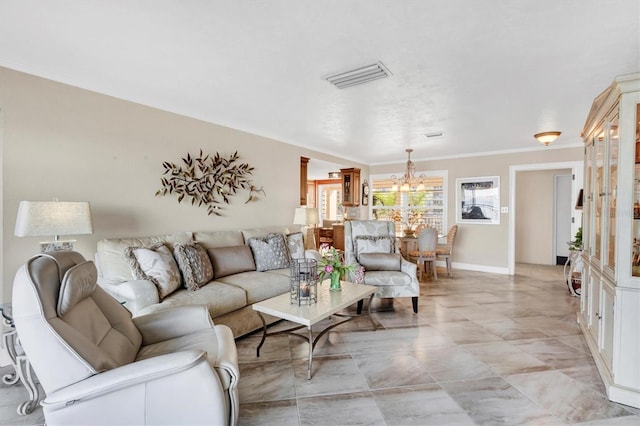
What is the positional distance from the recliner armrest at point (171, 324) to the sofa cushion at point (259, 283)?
1.02m

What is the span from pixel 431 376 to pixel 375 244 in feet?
6.71

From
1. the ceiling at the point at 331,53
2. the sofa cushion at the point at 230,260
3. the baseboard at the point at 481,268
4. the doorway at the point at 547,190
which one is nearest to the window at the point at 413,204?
the baseboard at the point at 481,268

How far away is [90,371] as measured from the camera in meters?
1.31

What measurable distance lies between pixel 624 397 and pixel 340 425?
182 cm

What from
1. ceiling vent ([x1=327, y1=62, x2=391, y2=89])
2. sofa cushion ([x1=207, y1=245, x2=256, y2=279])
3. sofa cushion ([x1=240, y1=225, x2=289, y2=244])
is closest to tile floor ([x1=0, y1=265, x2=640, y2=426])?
sofa cushion ([x1=207, y1=245, x2=256, y2=279])

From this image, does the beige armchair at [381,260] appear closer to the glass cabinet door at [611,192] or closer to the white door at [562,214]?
the glass cabinet door at [611,192]

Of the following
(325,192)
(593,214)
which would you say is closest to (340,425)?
(593,214)

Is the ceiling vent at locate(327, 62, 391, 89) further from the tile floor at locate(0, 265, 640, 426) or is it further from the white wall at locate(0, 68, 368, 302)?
the tile floor at locate(0, 265, 640, 426)

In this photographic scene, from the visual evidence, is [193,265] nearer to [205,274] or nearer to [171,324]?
[205,274]

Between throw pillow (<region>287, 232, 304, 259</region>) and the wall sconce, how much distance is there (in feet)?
7.46

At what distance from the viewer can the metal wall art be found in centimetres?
358

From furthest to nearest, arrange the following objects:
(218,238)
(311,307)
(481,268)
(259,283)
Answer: (481,268), (218,238), (259,283), (311,307)

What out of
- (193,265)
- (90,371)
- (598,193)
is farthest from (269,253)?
(598,193)

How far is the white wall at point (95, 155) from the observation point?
249cm
